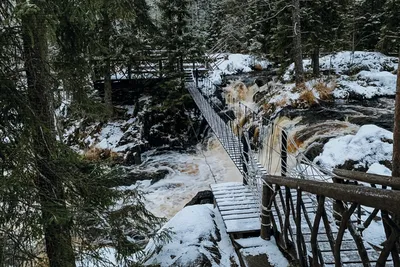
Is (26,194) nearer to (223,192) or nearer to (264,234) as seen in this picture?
(264,234)

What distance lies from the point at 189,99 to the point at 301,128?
4.90m

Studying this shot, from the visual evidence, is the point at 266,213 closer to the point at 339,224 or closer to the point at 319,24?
the point at 339,224

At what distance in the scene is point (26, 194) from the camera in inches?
98.7

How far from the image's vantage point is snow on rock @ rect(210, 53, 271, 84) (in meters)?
16.3

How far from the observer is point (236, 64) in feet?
56.2

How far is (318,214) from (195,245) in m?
1.93

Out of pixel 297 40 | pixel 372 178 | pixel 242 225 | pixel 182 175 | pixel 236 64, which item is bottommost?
pixel 182 175

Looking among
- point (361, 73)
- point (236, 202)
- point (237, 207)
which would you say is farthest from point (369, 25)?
point (237, 207)

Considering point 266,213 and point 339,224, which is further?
point 266,213

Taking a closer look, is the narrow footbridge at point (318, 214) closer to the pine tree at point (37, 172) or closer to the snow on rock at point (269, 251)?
the snow on rock at point (269, 251)

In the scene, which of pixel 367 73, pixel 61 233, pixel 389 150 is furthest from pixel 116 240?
pixel 367 73

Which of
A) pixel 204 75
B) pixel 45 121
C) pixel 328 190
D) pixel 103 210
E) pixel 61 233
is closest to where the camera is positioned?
pixel 328 190

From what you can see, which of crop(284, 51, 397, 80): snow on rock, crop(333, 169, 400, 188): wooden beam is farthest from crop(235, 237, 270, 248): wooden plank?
crop(284, 51, 397, 80): snow on rock

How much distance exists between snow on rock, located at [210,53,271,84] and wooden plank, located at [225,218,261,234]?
39.3 feet
